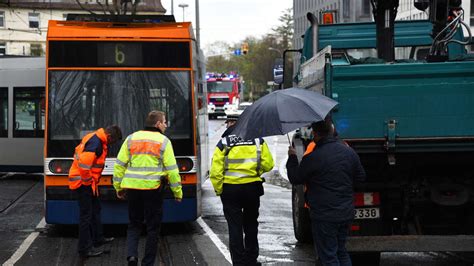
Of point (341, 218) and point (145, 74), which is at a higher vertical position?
point (145, 74)

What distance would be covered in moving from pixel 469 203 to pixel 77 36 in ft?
19.3

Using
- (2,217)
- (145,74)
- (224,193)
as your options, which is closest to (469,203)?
(224,193)

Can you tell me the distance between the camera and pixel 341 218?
6.93 meters

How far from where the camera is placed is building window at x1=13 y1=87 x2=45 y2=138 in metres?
19.8

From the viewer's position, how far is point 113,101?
11.5 metres

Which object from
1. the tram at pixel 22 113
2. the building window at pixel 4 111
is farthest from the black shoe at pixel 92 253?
the building window at pixel 4 111

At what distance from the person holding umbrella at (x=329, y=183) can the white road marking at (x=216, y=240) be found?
2.71 meters

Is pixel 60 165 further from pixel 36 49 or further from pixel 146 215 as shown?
pixel 36 49

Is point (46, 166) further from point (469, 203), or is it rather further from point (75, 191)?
point (469, 203)

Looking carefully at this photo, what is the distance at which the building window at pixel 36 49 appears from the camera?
8086 cm

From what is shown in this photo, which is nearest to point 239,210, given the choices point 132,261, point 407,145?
point 132,261

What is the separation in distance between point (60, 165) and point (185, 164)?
1653 mm

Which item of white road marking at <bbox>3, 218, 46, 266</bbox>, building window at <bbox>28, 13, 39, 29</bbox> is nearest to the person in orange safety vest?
white road marking at <bbox>3, 218, 46, 266</bbox>

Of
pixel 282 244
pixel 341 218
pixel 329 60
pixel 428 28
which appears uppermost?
pixel 428 28
